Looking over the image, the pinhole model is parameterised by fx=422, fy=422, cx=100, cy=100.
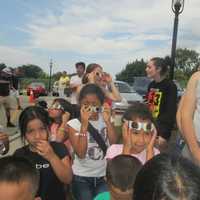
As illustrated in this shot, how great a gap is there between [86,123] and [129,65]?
82.7 meters

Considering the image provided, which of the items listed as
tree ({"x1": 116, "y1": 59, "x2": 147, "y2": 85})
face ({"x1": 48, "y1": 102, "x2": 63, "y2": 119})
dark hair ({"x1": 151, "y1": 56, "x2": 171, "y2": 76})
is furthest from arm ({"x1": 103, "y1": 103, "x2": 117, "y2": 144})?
tree ({"x1": 116, "y1": 59, "x2": 147, "y2": 85})

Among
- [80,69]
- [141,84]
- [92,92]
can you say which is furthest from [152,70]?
[141,84]

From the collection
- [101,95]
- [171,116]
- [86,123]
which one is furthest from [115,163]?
[171,116]

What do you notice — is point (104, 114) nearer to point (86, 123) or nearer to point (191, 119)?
point (86, 123)

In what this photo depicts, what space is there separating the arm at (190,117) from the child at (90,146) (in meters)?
0.94

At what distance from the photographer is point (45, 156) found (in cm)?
296

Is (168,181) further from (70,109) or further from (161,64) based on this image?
(161,64)

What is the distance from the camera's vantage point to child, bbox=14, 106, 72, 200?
2.98m

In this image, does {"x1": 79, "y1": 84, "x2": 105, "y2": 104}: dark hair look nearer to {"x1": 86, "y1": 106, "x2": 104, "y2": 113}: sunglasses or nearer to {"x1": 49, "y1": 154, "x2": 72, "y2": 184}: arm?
{"x1": 86, "y1": 106, "x2": 104, "y2": 113}: sunglasses

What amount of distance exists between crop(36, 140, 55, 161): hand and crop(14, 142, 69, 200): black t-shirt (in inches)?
5.4

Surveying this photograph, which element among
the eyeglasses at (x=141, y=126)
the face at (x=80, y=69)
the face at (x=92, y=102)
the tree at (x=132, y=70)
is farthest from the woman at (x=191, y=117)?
the tree at (x=132, y=70)

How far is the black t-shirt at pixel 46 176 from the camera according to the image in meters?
3.07

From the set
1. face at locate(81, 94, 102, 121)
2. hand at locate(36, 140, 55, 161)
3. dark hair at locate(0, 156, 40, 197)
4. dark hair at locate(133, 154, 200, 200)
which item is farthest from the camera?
face at locate(81, 94, 102, 121)

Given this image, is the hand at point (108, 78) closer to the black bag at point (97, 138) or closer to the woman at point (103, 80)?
the woman at point (103, 80)
